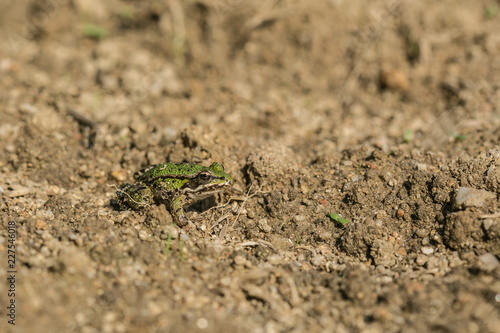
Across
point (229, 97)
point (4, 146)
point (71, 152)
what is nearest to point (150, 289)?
point (71, 152)

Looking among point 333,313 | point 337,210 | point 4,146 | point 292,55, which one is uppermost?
point 292,55

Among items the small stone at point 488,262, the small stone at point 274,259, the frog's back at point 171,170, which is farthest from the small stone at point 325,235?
the frog's back at point 171,170

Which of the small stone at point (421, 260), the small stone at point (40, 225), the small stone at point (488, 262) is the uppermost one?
the small stone at point (488, 262)

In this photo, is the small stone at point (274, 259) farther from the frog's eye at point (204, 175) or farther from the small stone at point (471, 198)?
the small stone at point (471, 198)

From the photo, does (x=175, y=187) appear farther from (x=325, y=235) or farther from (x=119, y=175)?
(x=325, y=235)

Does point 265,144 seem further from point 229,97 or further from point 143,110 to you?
point 143,110

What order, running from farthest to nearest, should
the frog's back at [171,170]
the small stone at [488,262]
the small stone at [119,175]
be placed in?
Answer: the small stone at [119,175]
the frog's back at [171,170]
the small stone at [488,262]

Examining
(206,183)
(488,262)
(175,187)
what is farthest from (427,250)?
(175,187)

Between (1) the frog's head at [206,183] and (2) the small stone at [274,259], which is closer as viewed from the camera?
(2) the small stone at [274,259]
